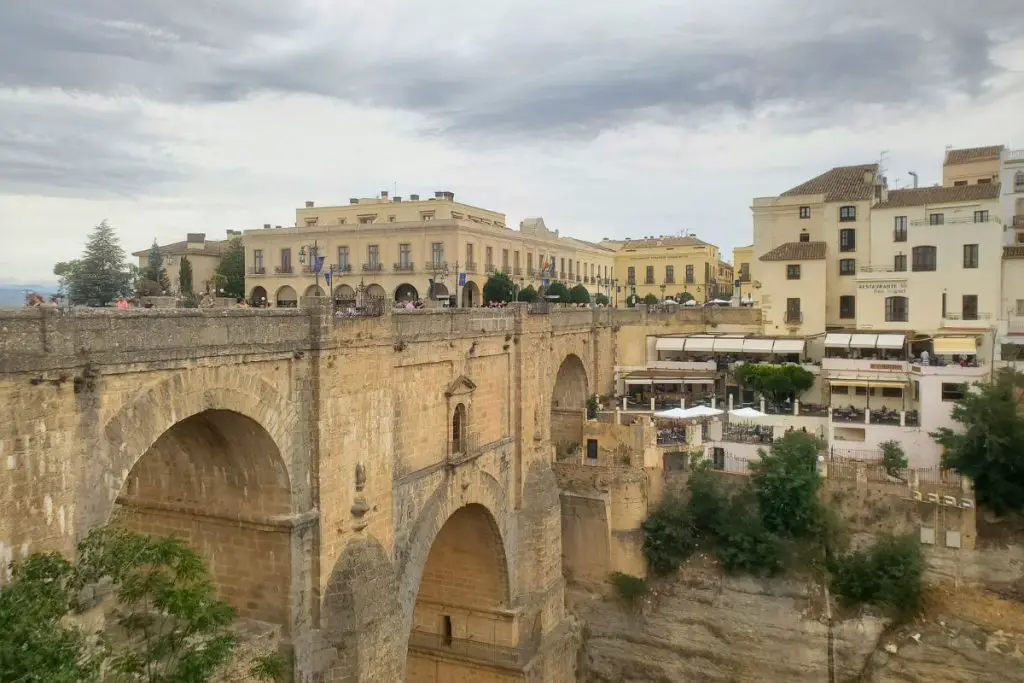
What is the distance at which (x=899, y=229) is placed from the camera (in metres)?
33.2

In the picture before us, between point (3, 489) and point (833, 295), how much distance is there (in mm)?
33312

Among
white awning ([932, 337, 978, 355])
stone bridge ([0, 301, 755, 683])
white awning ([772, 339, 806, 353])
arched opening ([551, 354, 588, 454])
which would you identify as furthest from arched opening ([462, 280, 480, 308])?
white awning ([932, 337, 978, 355])

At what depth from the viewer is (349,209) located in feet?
150

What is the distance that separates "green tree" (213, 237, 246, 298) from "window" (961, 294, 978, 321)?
1370 inches

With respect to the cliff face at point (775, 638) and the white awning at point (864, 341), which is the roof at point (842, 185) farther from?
the cliff face at point (775, 638)

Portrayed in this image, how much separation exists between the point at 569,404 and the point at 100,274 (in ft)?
55.1

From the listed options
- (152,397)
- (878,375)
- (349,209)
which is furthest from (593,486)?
(349,209)

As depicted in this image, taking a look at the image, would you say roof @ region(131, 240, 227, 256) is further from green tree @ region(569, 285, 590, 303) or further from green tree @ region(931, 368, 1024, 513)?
green tree @ region(931, 368, 1024, 513)

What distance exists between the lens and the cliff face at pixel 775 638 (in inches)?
→ 860

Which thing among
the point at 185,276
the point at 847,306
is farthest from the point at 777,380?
the point at 185,276

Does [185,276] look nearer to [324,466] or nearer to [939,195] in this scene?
[324,466]

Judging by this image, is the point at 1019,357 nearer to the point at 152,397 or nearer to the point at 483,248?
the point at 483,248

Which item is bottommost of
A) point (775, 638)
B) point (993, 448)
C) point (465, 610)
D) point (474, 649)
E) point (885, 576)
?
point (775, 638)

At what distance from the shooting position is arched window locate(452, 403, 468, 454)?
19.0 meters
